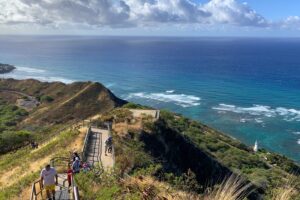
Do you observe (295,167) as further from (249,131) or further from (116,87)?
(116,87)

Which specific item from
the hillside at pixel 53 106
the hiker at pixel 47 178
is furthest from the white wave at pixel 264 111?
the hiker at pixel 47 178

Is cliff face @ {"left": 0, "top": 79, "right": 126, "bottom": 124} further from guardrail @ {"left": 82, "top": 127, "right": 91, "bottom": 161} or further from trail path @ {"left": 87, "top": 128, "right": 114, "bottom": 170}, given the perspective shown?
guardrail @ {"left": 82, "top": 127, "right": 91, "bottom": 161}

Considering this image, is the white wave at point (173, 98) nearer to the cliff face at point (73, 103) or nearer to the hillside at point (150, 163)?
the cliff face at point (73, 103)

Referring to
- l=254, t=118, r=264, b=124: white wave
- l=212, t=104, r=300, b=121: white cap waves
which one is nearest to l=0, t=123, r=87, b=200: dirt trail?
l=254, t=118, r=264, b=124: white wave

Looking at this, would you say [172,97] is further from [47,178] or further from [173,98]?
[47,178]

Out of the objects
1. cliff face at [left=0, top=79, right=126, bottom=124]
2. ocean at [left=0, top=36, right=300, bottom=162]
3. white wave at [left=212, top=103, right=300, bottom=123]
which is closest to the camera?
cliff face at [left=0, top=79, right=126, bottom=124]

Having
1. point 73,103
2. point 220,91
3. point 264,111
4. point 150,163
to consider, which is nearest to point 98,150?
point 150,163
